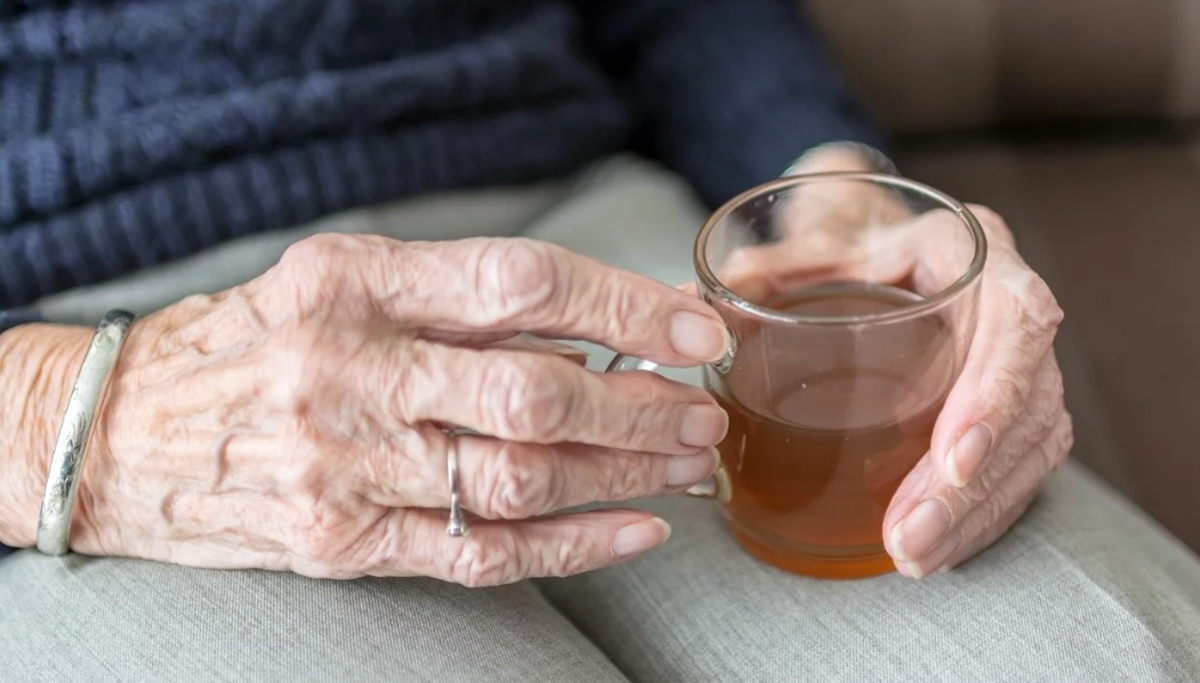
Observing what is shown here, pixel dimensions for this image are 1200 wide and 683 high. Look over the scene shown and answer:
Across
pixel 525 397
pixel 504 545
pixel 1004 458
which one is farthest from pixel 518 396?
pixel 1004 458

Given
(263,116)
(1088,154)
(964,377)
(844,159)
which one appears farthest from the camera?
(1088,154)

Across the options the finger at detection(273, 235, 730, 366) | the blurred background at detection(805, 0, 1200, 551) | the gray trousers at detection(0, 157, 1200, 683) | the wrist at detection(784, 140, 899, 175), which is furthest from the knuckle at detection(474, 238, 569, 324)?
the blurred background at detection(805, 0, 1200, 551)

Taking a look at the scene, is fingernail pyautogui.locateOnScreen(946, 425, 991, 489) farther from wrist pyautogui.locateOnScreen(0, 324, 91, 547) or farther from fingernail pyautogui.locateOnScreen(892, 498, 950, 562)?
wrist pyautogui.locateOnScreen(0, 324, 91, 547)

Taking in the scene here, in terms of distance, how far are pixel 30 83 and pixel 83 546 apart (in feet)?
1.12

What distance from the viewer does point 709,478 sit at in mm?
691

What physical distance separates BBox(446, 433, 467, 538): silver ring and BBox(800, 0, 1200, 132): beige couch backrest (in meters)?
0.74

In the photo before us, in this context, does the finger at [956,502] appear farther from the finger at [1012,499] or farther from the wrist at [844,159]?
the wrist at [844,159]

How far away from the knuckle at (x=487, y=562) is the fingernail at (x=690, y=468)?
96 millimetres

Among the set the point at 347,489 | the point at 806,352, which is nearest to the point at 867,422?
the point at 806,352

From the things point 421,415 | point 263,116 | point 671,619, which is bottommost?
point 671,619

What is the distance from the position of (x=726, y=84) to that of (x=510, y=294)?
1.87 ft

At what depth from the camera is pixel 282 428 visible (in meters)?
0.60

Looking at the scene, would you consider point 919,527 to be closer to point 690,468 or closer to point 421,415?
point 690,468

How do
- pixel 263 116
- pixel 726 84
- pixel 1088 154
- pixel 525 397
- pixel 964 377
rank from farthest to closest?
pixel 1088 154
pixel 726 84
pixel 263 116
pixel 964 377
pixel 525 397
